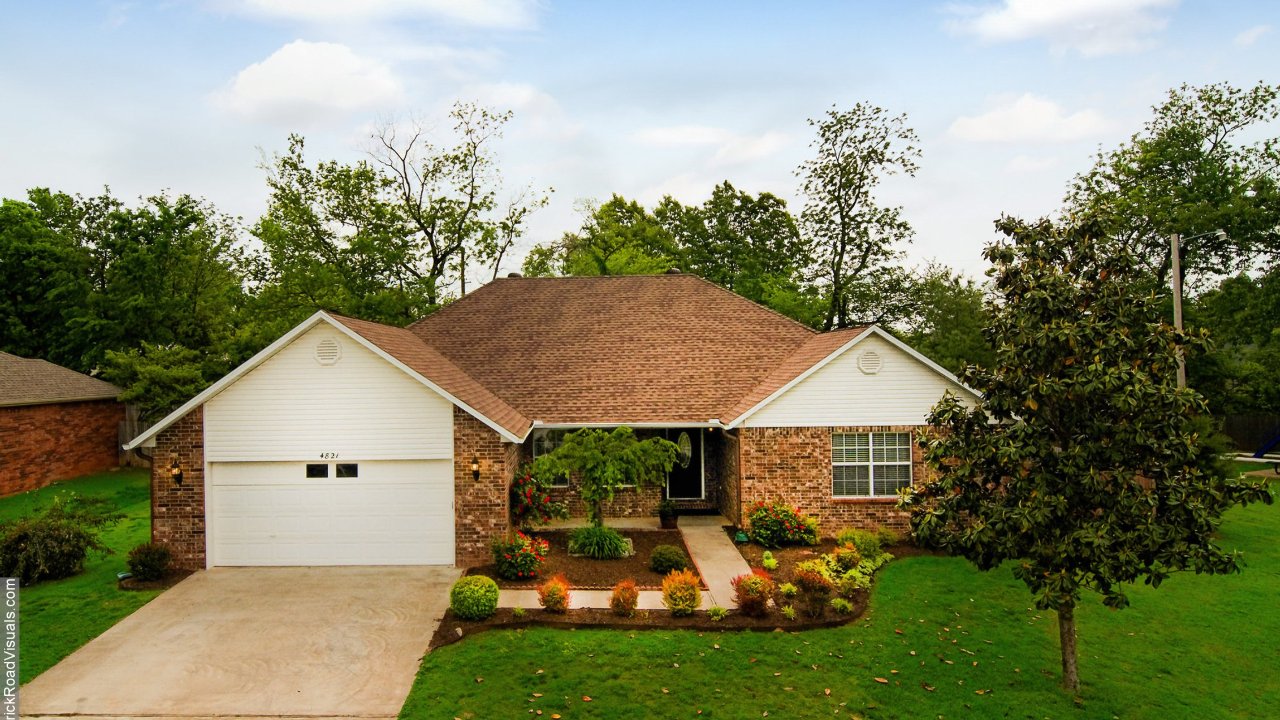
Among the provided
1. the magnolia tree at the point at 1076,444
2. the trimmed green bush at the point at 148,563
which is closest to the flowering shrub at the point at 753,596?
the magnolia tree at the point at 1076,444

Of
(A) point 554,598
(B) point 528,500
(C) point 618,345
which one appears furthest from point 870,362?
(A) point 554,598

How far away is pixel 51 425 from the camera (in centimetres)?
2378

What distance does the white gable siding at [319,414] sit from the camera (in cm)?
1338

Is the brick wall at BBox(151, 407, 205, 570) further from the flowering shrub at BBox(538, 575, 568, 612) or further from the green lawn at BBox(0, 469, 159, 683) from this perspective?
the flowering shrub at BBox(538, 575, 568, 612)

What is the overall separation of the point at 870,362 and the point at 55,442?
27922 mm

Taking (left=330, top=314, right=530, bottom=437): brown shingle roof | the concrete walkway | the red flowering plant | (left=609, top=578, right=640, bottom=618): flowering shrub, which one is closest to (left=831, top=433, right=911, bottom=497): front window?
the concrete walkway

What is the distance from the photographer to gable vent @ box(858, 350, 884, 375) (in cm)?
1553

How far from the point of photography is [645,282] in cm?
2267

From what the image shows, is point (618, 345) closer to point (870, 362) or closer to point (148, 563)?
point (870, 362)

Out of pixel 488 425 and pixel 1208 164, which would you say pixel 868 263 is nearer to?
pixel 1208 164

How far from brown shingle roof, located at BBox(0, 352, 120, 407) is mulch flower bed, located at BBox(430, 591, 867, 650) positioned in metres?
21.3

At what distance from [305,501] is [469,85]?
69.0 feet

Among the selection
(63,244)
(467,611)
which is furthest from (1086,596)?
(63,244)

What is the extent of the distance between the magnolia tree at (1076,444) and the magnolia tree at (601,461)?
666cm
